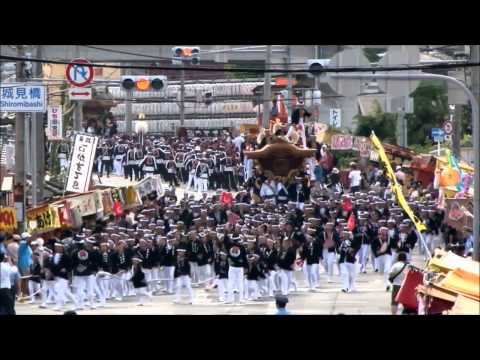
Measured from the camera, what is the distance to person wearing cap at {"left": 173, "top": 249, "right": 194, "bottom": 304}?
2909 centimetres

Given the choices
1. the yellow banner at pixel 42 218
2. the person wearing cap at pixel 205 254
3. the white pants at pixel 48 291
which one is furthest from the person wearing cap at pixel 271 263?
the yellow banner at pixel 42 218

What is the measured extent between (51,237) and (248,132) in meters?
17.4

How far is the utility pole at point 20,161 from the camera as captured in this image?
103 ft

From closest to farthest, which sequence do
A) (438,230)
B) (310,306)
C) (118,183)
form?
(310,306), (438,230), (118,183)

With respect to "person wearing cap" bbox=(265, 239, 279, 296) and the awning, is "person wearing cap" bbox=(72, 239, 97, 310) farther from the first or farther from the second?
the awning

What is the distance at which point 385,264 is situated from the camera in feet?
103

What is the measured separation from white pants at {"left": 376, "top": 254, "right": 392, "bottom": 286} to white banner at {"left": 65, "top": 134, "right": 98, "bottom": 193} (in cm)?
722

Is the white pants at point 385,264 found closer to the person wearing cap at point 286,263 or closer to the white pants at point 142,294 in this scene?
the person wearing cap at point 286,263

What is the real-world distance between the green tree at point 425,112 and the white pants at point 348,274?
32149mm

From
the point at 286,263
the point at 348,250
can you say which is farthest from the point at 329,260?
the point at 286,263
